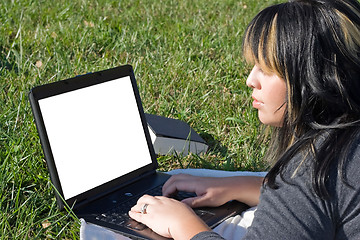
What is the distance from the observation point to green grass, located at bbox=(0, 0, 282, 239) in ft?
9.14

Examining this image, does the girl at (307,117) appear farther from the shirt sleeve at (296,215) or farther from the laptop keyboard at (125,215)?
the laptop keyboard at (125,215)

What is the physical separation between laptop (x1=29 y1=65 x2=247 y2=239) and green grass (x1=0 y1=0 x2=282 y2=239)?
0.65 ft

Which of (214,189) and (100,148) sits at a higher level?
(100,148)

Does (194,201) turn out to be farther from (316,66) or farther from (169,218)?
(316,66)

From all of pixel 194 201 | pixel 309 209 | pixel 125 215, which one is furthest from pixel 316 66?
pixel 125 215

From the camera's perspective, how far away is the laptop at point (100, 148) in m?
2.33

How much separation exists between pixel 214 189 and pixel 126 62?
90.4 inches

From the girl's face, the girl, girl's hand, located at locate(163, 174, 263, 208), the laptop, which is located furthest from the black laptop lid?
the girl's face

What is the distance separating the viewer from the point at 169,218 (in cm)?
210

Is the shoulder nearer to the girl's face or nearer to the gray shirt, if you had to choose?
the gray shirt

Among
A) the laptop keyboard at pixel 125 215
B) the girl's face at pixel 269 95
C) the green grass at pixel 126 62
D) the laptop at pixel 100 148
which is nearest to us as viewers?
the girl's face at pixel 269 95

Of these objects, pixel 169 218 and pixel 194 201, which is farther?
pixel 194 201

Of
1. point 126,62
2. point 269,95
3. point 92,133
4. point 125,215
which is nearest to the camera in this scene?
point 269,95

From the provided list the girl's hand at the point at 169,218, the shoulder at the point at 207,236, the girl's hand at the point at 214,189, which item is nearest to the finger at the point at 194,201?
the girl's hand at the point at 214,189
